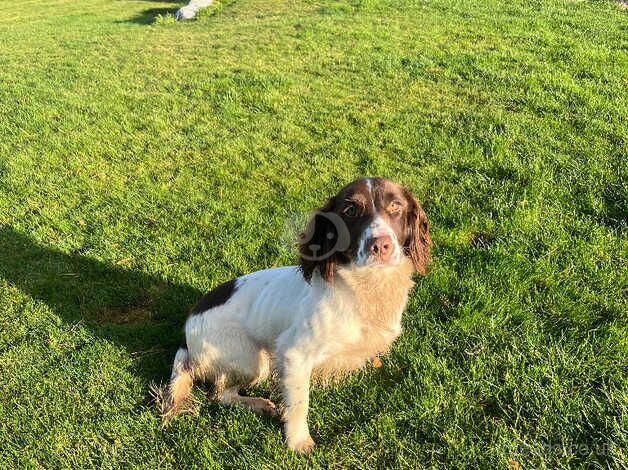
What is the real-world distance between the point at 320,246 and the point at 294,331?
45 centimetres

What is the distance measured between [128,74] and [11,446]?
745cm

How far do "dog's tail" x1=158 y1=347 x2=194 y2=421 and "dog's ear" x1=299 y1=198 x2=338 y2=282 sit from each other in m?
0.96

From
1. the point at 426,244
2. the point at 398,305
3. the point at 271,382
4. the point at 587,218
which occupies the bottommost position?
the point at 271,382

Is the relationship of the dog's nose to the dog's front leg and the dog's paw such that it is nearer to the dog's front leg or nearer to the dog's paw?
the dog's front leg

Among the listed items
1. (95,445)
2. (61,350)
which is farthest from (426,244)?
(61,350)

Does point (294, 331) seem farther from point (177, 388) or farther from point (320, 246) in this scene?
point (177, 388)

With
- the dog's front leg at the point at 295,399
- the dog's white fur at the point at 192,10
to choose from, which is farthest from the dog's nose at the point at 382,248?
the dog's white fur at the point at 192,10

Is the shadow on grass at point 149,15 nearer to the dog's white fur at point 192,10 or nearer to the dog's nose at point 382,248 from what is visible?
the dog's white fur at point 192,10

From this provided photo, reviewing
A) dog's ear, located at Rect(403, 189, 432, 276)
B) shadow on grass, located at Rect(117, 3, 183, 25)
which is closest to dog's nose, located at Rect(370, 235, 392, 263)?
dog's ear, located at Rect(403, 189, 432, 276)

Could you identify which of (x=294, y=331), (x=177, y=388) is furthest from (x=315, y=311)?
(x=177, y=388)

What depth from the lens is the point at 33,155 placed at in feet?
18.4

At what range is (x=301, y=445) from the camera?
2.30 m

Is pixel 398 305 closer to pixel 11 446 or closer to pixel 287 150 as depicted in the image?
pixel 11 446

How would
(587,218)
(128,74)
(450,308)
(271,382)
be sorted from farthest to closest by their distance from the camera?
(128,74) → (587,218) → (450,308) → (271,382)
